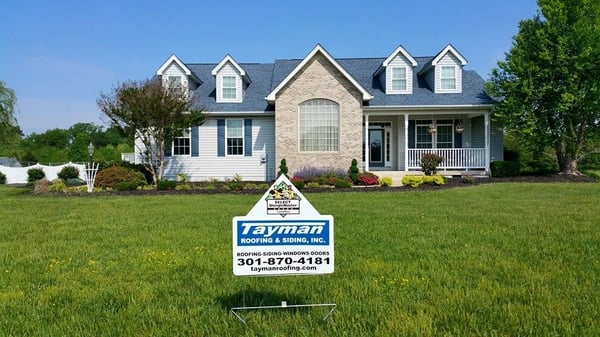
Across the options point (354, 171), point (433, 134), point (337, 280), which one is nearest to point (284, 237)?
point (337, 280)

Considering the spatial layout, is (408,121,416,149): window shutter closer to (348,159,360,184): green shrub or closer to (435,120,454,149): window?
(435,120,454,149): window

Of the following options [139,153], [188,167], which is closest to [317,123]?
[188,167]

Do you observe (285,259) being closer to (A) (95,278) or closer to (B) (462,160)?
(A) (95,278)

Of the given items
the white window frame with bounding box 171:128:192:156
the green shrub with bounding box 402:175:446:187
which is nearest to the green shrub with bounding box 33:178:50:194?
the white window frame with bounding box 171:128:192:156

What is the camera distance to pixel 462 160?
21156mm

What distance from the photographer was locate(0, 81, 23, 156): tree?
33.0 m

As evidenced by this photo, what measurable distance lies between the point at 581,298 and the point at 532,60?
1871 cm

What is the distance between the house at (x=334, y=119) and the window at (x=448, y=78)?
0.16 ft

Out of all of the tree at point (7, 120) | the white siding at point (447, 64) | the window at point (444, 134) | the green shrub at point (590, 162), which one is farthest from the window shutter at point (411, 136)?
the tree at point (7, 120)

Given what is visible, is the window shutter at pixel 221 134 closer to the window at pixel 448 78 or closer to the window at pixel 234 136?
the window at pixel 234 136

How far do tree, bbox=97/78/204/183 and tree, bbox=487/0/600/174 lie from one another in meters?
14.6

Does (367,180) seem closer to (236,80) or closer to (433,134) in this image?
(433,134)

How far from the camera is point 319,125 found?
20.4 meters

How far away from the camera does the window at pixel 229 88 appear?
22531 millimetres
